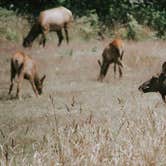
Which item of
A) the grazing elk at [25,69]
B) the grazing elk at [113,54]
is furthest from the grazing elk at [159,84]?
the grazing elk at [113,54]

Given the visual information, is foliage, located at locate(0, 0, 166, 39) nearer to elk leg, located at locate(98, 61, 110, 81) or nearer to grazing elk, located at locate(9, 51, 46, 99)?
elk leg, located at locate(98, 61, 110, 81)

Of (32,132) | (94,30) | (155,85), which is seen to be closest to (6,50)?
(94,30)

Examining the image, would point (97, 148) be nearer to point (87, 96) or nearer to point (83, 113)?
point (83, 113)

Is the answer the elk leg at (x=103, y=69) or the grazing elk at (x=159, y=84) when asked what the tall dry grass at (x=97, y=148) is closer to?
the grazing elk at (x=159, y=84)

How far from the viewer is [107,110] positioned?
1600cm

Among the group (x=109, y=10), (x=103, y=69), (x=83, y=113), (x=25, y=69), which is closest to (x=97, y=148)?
(x=83, y=113)

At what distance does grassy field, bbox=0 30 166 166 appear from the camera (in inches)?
345

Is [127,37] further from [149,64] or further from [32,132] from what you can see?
[32,132]

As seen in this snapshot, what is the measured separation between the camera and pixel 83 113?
15.6m

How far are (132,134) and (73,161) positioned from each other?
4.33 feet

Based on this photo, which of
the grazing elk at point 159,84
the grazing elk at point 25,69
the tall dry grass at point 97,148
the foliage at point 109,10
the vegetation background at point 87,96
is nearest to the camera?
the tall dry grass at point 97,148

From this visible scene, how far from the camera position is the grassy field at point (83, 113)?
8.77 m

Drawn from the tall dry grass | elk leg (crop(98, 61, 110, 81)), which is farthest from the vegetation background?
elk leg (crop(98, 61, 110, 81))

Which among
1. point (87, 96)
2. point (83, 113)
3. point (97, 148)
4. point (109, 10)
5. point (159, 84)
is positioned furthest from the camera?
point (109, 10)
